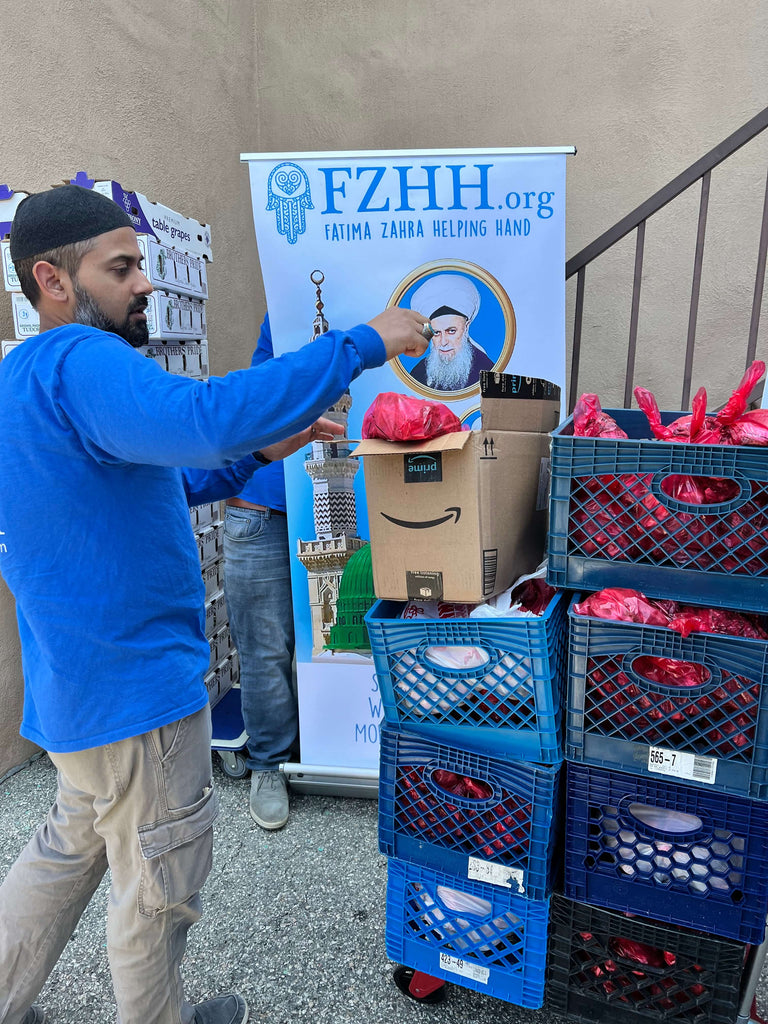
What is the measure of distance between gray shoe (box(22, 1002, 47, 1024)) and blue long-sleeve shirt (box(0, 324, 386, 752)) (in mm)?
856

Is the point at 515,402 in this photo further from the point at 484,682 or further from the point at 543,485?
the point at 484,682

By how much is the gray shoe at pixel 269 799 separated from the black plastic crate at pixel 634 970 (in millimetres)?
1145

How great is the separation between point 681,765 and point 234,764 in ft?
6.15

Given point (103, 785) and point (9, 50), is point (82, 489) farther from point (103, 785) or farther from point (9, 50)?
point (9, 50)

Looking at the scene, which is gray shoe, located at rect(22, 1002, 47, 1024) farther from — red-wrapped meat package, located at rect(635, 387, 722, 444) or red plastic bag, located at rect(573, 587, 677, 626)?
red-wrapped meat package, located at rect(635, 387, 722, 444)

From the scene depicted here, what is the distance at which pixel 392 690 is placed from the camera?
1482 millimetres

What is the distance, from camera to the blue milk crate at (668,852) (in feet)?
4.23

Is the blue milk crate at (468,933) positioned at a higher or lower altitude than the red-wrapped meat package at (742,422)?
lower

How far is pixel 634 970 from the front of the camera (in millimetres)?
1437

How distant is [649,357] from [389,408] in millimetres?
2594

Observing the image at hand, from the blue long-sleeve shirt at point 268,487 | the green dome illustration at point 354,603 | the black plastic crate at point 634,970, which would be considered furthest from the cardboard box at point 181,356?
the black plastic crate at point 634,970

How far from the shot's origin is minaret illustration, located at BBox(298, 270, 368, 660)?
2238 mm

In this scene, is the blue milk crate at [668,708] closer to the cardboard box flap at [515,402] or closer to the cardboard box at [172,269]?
the cardboard box flap at [515,402]

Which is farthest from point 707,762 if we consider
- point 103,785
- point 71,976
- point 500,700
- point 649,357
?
point 649,357
